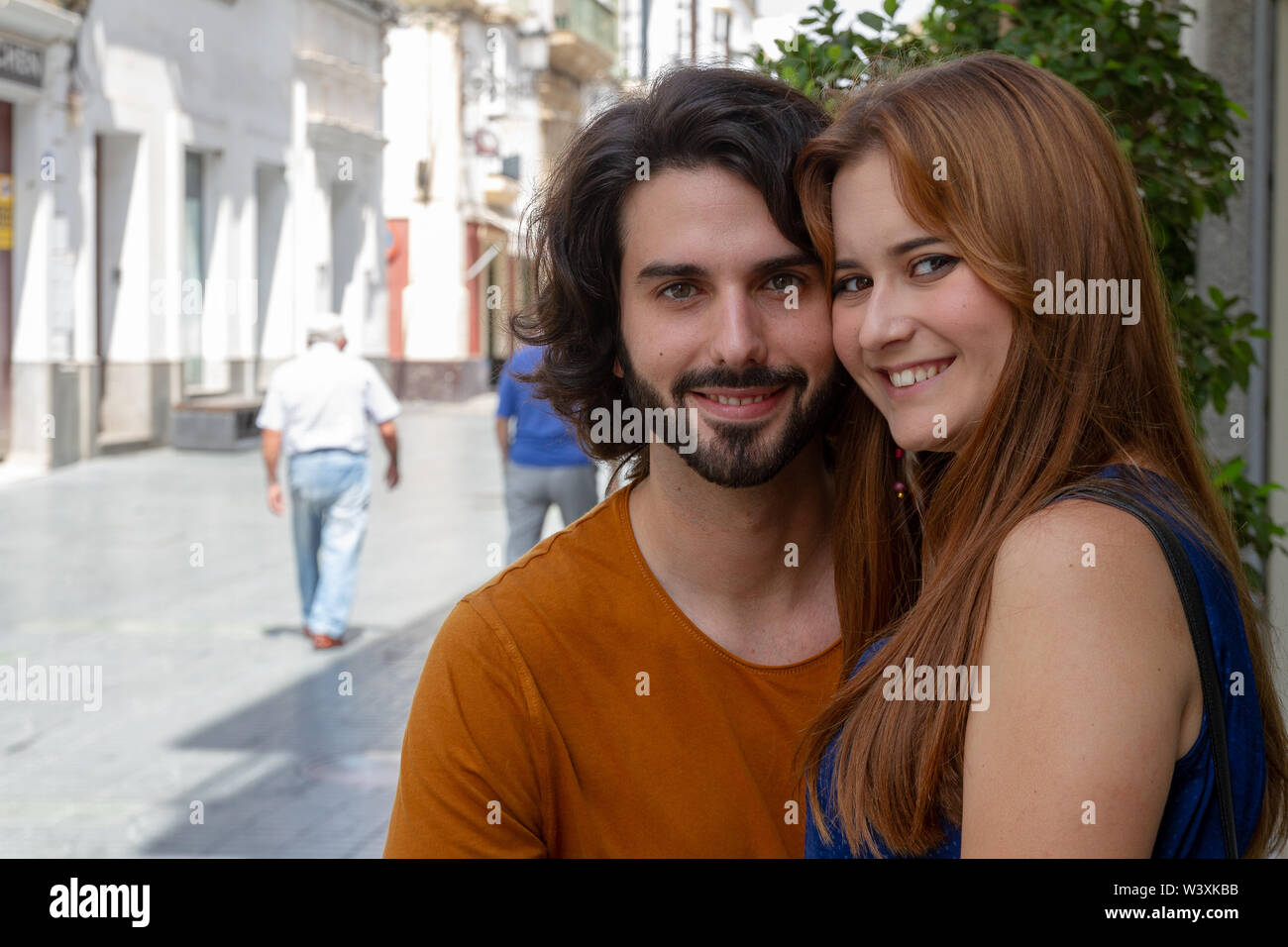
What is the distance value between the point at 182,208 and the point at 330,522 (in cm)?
1378

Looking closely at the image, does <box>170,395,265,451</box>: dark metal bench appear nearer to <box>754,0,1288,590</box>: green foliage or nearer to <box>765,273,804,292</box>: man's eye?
<box>754,0,1288,590</box>: green foliage

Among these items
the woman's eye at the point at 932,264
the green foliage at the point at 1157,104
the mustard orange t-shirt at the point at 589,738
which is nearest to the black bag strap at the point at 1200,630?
the woman's eye at the point at 932,264

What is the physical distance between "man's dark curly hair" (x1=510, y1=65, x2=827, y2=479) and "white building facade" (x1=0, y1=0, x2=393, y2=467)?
14779mm

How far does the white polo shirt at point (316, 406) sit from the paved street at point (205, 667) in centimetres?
112

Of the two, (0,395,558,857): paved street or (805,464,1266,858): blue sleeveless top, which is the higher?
(805,464,1266,858): blue sleeveless top

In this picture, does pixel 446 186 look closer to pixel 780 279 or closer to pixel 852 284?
pixel 780 279

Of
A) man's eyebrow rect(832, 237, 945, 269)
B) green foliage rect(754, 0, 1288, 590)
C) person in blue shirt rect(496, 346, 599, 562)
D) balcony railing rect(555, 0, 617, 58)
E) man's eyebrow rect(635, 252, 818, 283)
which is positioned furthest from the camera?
balcony railing rect(555, 0, 617, 58)

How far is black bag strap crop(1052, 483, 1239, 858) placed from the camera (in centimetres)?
152

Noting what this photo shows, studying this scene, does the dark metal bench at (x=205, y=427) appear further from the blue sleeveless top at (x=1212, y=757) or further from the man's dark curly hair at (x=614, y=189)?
the blue sleeveless top at (x=1212, y=757)

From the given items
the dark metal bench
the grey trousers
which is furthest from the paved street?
the dark metal bench

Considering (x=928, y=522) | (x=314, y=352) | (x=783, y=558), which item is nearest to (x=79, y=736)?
(x=314, y=352)

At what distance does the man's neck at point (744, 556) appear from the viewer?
7.50 feet

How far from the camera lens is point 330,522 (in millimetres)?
8211

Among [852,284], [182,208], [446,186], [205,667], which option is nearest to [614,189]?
[852,284]
